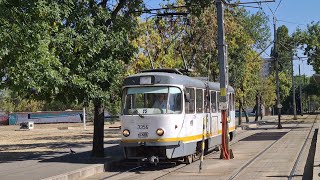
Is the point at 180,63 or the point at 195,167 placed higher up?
the point at 180,63

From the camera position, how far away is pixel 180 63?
36.3 meters

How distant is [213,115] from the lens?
20406 mm

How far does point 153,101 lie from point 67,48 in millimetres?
3271

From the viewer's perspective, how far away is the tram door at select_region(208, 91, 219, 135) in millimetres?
20109

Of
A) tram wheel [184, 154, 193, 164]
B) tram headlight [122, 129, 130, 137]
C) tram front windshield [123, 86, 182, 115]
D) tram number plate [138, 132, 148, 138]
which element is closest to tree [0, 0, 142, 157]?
tram front windshield [123, 86, 182, 115]

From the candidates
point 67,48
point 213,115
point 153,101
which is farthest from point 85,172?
point 213,115

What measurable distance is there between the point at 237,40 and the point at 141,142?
2985 centimetres

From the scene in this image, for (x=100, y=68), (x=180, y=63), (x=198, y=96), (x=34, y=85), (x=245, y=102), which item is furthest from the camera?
(x=245, y=102)

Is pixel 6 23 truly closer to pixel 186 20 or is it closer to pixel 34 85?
pixel 34 85

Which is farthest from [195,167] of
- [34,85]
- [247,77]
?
[247,77]

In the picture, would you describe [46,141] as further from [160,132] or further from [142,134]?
[160,132]

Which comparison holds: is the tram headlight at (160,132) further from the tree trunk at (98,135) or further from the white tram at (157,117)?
the tree trunk at (98,135)

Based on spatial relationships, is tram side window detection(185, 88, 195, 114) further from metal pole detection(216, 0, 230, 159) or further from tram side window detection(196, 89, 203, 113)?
metal pole detection(216, 0, 230, 159)

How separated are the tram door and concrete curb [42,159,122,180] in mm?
4541
